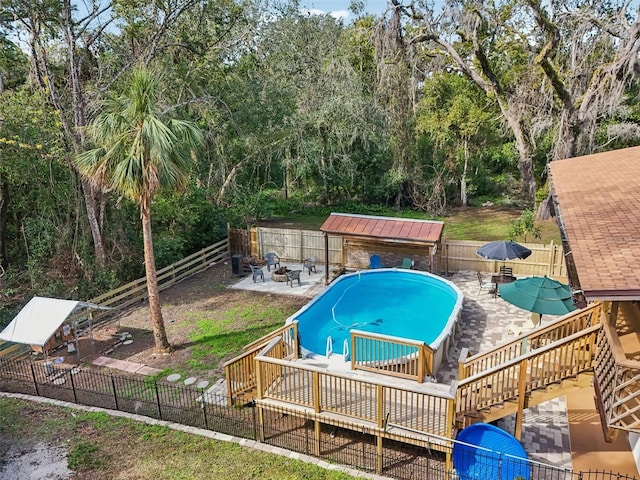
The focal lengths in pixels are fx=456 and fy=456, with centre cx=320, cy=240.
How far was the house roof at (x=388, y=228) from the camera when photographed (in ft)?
50.1

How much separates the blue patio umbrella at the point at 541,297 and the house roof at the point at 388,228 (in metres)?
4.51

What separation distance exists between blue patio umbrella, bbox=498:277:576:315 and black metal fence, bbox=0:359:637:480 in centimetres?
365

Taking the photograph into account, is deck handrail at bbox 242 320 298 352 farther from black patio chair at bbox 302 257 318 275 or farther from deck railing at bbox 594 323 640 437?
black patio chair at bbox 302 257 318 275

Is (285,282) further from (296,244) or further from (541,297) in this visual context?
(541,297)

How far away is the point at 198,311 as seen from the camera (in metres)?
14.5

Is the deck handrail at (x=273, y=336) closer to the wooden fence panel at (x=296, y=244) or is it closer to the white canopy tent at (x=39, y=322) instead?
the white canopy tent at (x=39, y=322)

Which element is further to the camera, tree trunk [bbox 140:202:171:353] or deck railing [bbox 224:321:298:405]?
tree trunk [bbox 140:202:171:353]

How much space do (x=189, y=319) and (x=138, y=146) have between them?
18.9 ft

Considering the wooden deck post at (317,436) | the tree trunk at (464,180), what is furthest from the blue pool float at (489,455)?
the tree trunk at (464,180)

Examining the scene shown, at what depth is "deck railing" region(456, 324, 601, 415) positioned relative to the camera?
711 cm

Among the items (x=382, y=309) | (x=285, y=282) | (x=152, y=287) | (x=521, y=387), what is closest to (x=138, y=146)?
(x=152, y=287)

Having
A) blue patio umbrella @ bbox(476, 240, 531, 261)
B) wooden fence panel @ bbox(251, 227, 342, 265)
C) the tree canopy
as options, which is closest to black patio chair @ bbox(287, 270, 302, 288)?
wooden fence panel @ bbox(251, 227, 342, 265)

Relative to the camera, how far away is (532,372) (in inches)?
304

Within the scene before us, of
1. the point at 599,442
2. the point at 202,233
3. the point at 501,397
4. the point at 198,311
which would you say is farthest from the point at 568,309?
the point at 202,233
